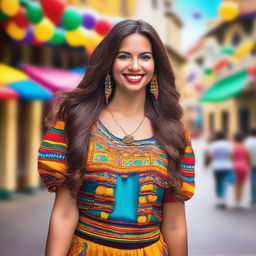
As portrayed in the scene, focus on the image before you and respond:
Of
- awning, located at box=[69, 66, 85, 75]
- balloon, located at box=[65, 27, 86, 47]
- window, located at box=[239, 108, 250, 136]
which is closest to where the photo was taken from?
balloon, located at box=[65, 27, 86, 47]

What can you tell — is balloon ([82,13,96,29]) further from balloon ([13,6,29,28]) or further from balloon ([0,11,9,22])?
balloon ([0,11,9,22])

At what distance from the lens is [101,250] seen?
2.02m

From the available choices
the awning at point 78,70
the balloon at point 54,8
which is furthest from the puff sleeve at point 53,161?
the awning at point 78,70

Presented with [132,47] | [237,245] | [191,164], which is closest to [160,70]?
[132,47]

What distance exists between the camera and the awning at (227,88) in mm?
21906

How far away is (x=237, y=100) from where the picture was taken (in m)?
25.6

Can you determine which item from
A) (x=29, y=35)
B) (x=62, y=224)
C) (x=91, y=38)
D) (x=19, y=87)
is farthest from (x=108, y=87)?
(x=29, y=35)

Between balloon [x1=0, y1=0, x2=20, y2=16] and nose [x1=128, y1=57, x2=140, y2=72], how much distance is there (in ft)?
21.9

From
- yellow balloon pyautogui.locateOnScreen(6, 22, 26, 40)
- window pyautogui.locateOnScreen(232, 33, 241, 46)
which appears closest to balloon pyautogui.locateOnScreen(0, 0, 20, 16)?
yellow balloon pyautogui.locateOnScreen(6, 22, 26, 40)

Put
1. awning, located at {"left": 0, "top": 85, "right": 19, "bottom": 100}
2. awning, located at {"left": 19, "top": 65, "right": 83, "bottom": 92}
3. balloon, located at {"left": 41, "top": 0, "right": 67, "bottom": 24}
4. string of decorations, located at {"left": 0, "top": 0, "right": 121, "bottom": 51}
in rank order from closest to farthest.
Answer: balloon, located at {"left": 41, "top": 0, "right": 67, "bottom": 24} < string of decorations, located at {"left": 0, "top": 0, "right": 121, "bottom": 51} < awning, located at {"left": 0, "top": 85, "right": 19, "bottom": 100} < awning, located at {"left": 19, "top": 65, "right": 83, "bottom": 92}

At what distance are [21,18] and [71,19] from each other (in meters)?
1.46

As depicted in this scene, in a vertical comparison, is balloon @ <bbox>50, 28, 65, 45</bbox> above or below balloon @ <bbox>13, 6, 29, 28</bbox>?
above

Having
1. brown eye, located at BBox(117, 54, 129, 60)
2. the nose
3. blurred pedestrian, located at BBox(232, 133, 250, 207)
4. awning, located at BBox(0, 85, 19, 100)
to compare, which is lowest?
the nose

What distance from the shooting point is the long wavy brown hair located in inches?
80.4
